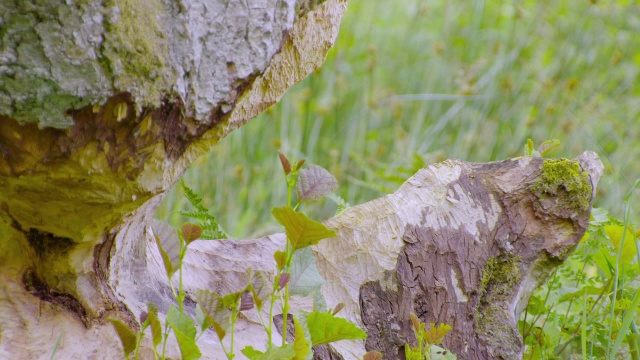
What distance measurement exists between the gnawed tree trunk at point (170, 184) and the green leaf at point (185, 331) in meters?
0.18

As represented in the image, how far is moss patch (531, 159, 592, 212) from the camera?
1.21m

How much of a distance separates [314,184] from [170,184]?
0.21 meters

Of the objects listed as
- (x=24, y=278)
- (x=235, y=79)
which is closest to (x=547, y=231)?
(x=235, y=79)

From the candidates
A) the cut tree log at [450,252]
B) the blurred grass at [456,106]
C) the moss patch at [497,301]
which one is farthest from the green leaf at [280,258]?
the blurred grass at [456,106]

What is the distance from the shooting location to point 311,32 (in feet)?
3.43

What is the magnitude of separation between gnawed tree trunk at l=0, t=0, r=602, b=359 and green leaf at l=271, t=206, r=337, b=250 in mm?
171

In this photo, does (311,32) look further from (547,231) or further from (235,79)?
(547,231)

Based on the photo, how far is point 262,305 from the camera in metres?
0.88

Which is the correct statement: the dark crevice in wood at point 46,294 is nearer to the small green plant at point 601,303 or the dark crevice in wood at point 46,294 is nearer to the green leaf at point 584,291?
the small green plant at point 601,303

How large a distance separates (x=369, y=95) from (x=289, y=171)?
104 inches

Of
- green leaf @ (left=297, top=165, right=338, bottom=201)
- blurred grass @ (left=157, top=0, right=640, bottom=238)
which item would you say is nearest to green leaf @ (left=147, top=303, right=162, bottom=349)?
green leaf @ (left=297, top=165, right=338, bottom=201)

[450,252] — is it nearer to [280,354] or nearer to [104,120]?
[280,354]

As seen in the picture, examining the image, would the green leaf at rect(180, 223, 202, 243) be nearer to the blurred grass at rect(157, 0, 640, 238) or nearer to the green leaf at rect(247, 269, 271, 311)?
the green leaf at rect(247, 269, 271, 311)

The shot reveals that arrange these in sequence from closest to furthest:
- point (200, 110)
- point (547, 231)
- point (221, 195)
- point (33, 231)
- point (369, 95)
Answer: point (200, 110) → point (33, 231) → point (547, 231) → point (221, 195) → point (369, 95)
